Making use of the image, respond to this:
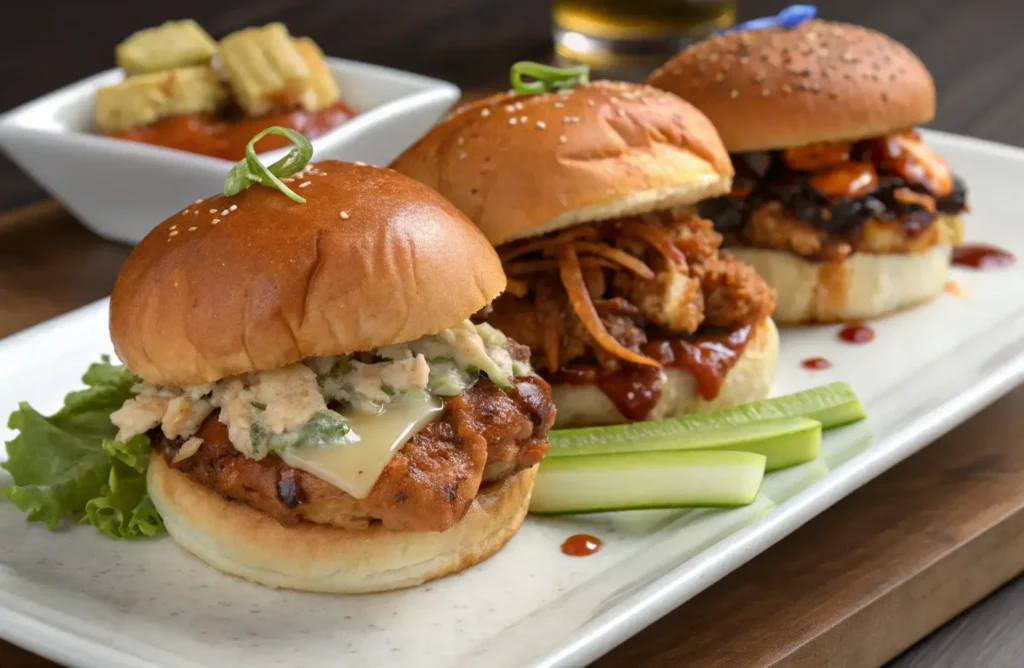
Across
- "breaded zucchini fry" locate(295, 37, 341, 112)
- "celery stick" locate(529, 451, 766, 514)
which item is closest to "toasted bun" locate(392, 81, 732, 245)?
"celery stick" locate(529, 451, 766, 514)

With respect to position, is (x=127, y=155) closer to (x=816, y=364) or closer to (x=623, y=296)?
(x=623, y=296)

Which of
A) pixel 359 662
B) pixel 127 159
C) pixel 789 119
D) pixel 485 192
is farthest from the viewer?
pixel 127 159

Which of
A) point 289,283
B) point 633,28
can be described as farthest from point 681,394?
point 633,28

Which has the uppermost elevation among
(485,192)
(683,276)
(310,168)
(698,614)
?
(310,168)

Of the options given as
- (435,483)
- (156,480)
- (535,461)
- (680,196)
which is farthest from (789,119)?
(156,480)

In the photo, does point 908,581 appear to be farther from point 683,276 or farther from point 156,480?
point 156,480

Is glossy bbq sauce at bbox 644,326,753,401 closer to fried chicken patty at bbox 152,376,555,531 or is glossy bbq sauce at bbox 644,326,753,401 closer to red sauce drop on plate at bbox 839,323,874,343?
red sauce drop on plate at bbox 839,323,874,343
